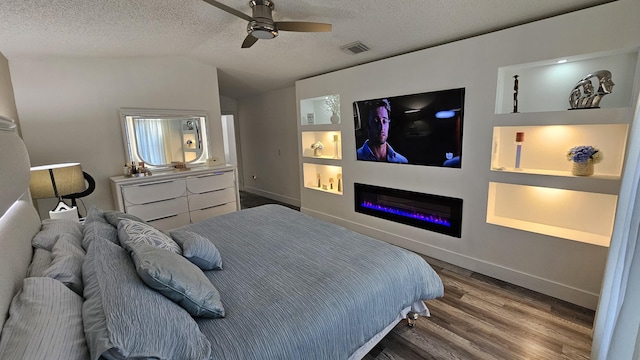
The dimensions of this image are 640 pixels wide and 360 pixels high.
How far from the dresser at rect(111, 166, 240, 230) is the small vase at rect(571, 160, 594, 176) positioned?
13.4ft

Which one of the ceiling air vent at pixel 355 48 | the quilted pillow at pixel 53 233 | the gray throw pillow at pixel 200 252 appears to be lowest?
the gray throw pillow at pixel 200 252

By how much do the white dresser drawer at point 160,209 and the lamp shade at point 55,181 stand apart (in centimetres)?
104

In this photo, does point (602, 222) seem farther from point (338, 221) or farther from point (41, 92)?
point (41, 92)

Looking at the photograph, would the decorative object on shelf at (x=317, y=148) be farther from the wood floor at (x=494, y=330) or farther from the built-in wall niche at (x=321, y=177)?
the wood floor at (x=494, y=330)

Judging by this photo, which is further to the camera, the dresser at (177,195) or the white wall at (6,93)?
the dresser at (177,195)

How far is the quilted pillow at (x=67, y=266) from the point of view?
1.22 metres

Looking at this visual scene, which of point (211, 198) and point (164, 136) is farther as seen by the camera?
point (211, 198)

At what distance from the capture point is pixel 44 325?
88cm

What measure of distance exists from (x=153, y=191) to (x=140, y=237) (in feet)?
7.77

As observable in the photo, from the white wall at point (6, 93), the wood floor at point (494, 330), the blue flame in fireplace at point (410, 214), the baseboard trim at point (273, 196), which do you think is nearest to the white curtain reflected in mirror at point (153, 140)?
the white wall at point (6, 93)

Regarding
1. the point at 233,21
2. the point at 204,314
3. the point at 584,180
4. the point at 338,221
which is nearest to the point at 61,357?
the point at 204,314

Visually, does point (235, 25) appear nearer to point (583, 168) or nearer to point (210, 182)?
point (210, 182)

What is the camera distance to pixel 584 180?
2119mm

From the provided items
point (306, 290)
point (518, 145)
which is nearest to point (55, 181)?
point (306, 290)
